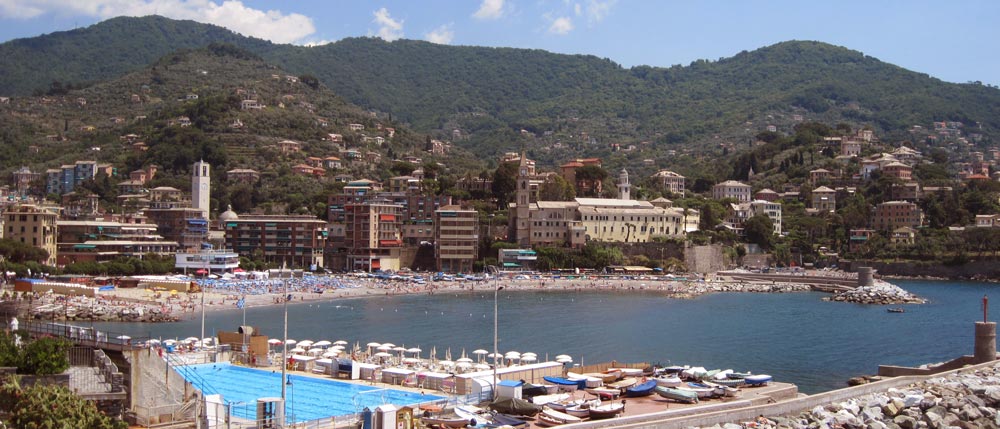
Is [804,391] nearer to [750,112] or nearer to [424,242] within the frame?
[424,242]

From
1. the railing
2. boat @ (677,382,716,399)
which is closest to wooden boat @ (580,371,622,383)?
boat @ (677,382,716,399)

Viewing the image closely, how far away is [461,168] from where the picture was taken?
419ft

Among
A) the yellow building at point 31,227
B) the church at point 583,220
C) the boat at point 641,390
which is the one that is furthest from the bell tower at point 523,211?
the boat at point 641,390

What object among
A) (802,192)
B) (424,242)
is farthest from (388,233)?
(802,192)

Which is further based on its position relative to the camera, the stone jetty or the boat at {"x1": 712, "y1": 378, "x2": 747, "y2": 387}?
the boat at {"x1": 712, "y1": 378, "x2": 747, "y2": 387}

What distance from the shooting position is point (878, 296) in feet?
227

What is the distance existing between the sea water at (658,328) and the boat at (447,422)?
16.3 m

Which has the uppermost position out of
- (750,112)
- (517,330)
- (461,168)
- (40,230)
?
(750,112)

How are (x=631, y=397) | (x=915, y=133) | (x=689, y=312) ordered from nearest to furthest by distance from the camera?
(x=631, y=397)
(x=689, y=312)
(x=915, y=133)

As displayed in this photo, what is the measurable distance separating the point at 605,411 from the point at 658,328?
105 ft

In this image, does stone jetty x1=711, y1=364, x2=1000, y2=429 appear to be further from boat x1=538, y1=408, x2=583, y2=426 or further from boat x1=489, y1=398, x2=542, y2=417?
boat x1=489, y1=398, x2=542, y2=417

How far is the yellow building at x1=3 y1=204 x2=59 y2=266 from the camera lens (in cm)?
7106

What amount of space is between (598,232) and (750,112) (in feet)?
370

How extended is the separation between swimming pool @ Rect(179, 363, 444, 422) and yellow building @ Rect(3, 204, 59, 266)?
51011 millimetres
